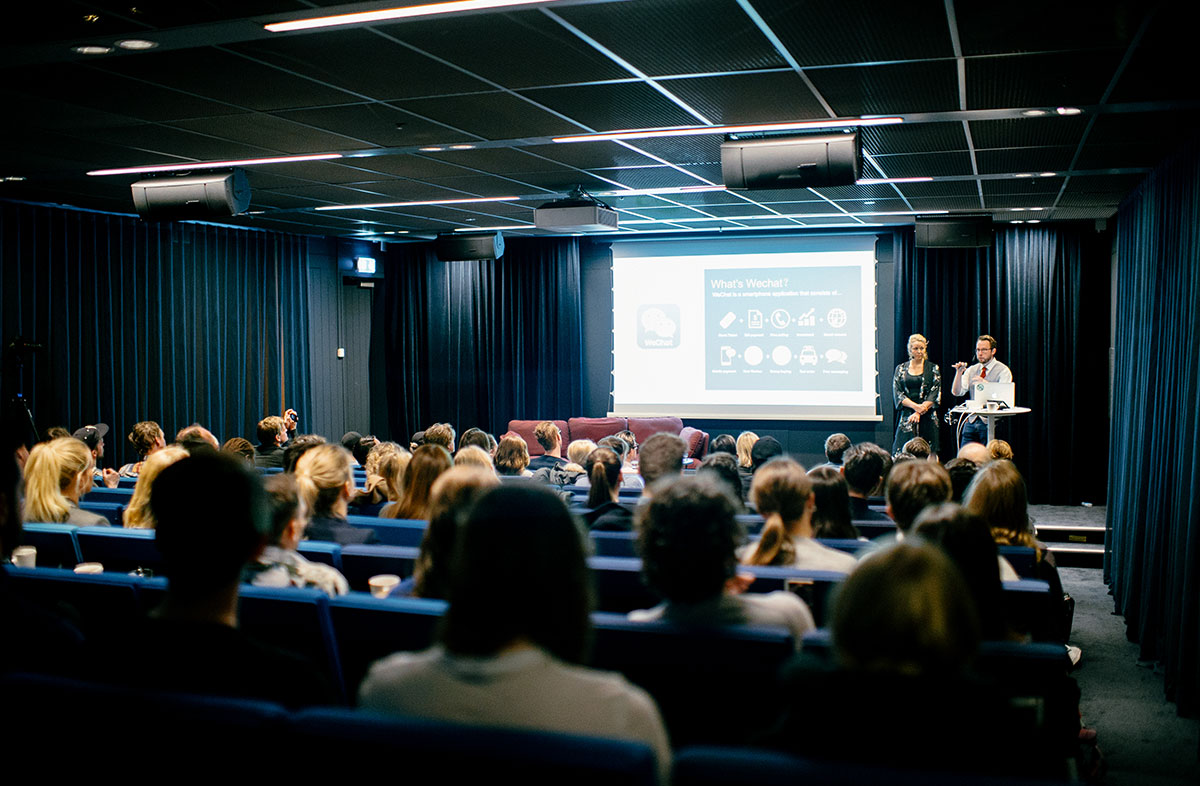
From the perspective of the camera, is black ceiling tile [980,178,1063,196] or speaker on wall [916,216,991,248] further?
speaker on wall [916,216,991,248]

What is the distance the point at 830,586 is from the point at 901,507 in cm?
76

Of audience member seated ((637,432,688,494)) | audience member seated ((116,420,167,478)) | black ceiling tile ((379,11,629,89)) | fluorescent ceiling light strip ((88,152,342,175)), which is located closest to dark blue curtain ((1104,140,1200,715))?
audience member seated ((637,432,688,494))

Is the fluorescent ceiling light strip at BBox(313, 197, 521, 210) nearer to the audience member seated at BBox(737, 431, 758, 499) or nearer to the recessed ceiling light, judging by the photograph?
the audience member seated at BBox(737, 431, 758, 499)

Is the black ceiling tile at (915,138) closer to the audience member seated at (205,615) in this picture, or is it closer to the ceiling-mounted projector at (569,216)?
the ceiling-mounted projector at (569,216)

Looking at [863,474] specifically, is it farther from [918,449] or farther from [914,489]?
[918,449]

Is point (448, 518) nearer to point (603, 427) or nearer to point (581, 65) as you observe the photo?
point (581, 65)

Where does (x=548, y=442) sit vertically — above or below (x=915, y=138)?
below

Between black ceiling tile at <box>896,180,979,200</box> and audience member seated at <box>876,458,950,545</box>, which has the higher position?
black ceiling tile at <box>896,180,979,200</box>

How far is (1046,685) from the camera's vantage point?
2.03 meters

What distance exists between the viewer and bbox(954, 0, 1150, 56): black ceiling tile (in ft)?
10.9

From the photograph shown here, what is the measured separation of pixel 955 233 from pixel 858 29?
5778 millimetres

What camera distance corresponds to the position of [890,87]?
4.56m

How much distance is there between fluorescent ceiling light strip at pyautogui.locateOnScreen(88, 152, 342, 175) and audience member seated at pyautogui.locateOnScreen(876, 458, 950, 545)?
15.0 ft

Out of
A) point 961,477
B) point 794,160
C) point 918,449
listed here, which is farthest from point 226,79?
point 918,449
